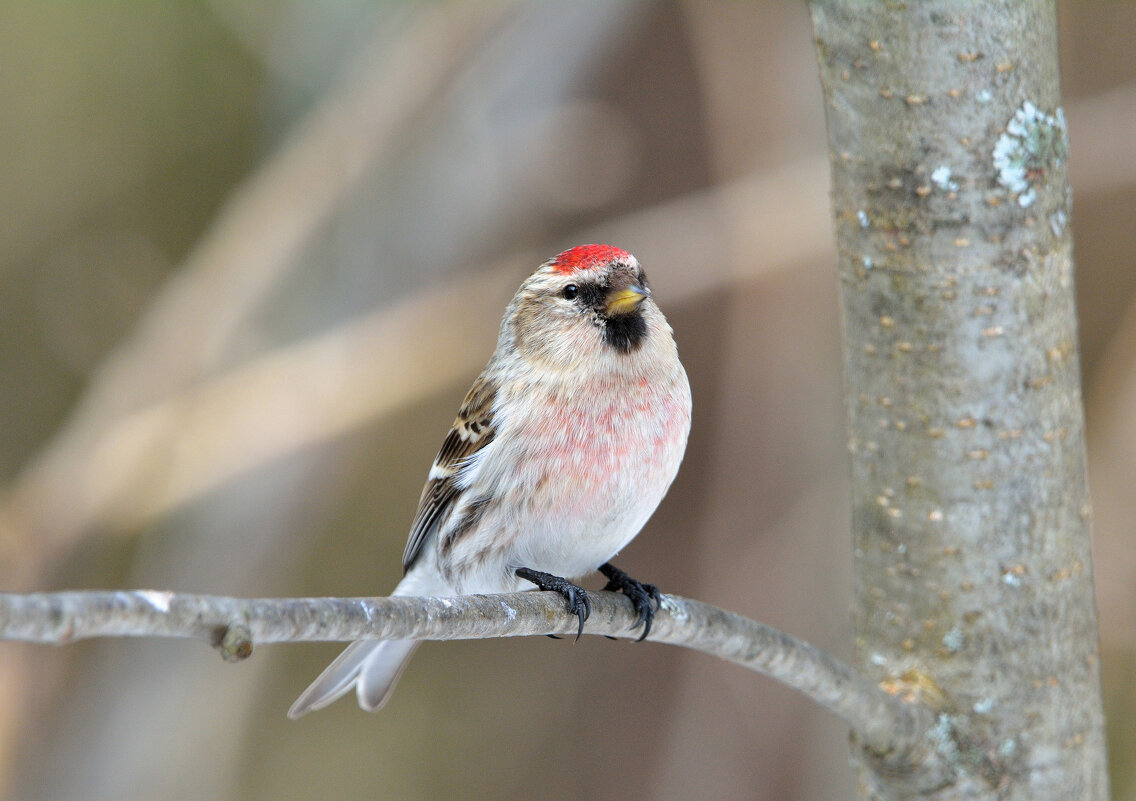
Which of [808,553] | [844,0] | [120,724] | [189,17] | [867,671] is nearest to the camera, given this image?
[844,0]

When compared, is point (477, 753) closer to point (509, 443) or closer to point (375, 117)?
point (375, 117)

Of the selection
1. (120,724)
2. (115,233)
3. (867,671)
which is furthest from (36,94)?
(867,671)

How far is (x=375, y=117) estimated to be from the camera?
133 inches

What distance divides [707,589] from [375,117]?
1788 mm

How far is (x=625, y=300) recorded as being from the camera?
6.18 ft

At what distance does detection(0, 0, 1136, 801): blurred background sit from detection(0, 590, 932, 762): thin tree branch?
1762 mm

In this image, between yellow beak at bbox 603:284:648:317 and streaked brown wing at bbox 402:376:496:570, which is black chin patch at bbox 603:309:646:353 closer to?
yellow beak at bbox 603:284:648:317

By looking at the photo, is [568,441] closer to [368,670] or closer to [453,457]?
[453,457]

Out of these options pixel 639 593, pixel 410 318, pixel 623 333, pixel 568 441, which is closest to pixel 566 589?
pixel 639 593

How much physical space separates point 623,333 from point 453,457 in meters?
0.45

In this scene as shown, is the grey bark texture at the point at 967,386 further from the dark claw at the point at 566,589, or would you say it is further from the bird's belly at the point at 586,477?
the dark claw at the point at 566,589

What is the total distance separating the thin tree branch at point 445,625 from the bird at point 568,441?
16 centimetres

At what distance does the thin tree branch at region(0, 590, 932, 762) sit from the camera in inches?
34.2

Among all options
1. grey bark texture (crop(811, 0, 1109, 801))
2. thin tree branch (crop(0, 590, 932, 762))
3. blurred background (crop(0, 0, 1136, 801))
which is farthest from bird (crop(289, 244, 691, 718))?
blurred background (crop(0, 0, 1136, 801))
